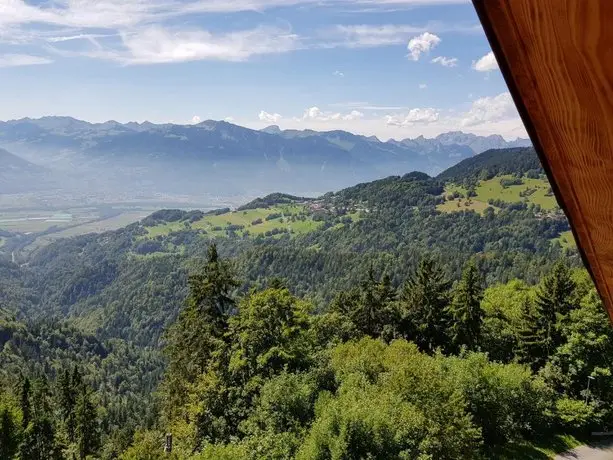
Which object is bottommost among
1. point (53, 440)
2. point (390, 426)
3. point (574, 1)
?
point (53, 440)

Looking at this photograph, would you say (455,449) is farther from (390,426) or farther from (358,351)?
(358,351)

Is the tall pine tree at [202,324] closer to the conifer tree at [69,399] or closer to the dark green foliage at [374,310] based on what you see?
the dark green foliage at [374,310]

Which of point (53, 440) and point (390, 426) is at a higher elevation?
point (390, 426)

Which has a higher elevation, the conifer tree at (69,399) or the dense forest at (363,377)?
the dense forest at (363,377)

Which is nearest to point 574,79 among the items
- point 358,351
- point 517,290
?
point 358,351

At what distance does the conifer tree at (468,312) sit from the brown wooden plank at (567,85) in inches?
1563

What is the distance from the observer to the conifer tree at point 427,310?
134 feet

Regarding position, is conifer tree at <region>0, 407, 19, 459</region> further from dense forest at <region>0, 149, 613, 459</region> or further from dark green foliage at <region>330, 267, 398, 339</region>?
dark green foliage at <region>330, 267, 398, 339</region>

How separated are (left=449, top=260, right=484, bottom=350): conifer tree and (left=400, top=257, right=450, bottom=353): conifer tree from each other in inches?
41.8

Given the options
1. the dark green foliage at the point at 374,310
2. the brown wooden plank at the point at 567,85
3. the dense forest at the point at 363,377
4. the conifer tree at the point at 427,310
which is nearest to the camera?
the brown wooden plank at the point at 567,85

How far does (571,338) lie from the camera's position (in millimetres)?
35688

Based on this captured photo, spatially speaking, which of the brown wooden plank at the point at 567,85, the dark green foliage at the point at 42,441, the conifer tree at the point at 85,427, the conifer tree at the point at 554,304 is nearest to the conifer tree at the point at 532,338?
the conifer tree at the point at 554,304

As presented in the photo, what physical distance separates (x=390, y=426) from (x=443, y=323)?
2327 centimetres

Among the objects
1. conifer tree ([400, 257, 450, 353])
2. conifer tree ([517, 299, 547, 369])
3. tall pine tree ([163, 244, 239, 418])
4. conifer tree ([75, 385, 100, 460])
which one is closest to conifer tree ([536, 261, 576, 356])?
conifer tree ([517, 299, 547, 369])
